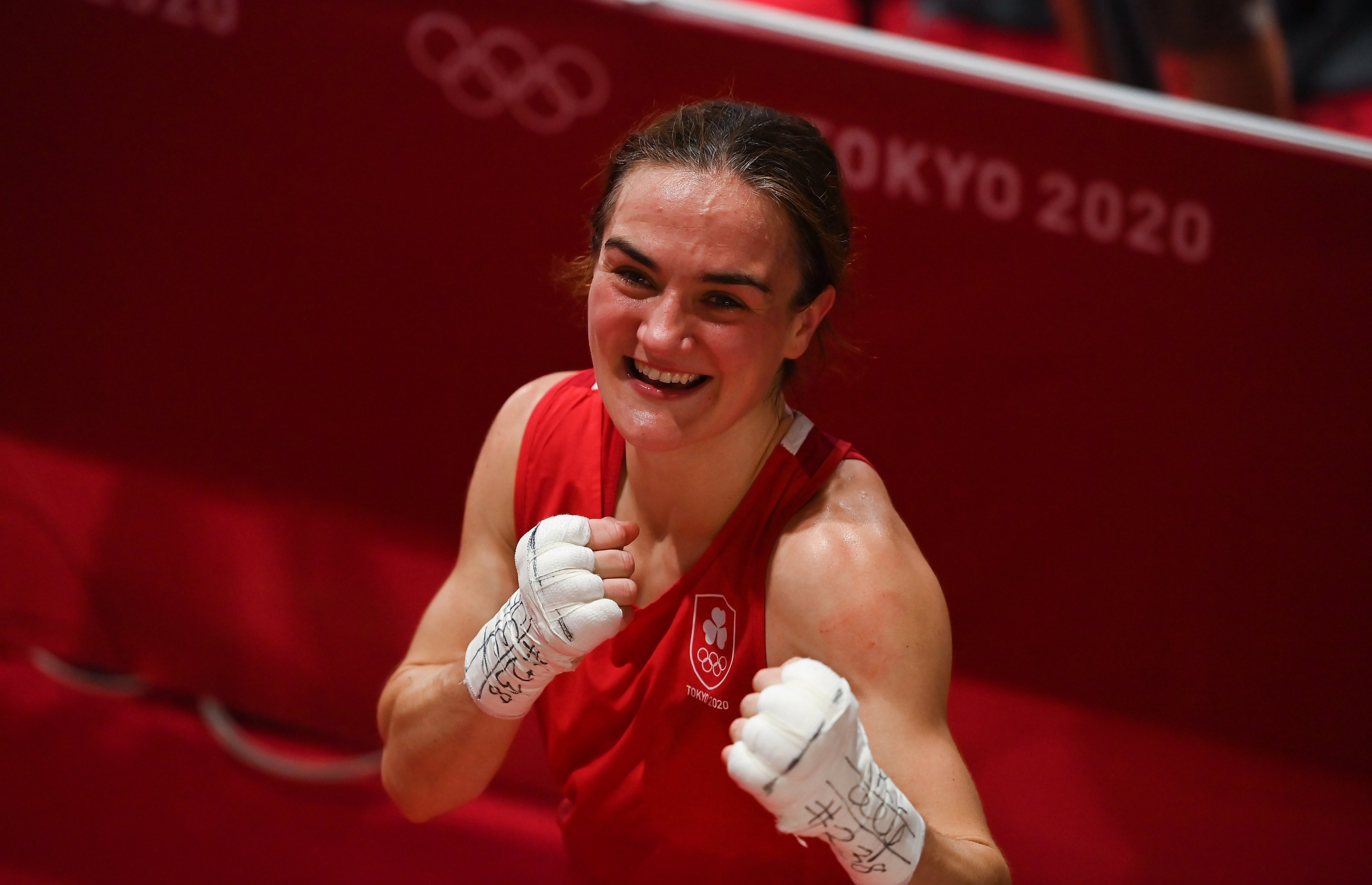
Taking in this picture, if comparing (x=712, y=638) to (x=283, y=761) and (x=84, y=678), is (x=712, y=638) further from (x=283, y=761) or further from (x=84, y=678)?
(x=84, y=678)

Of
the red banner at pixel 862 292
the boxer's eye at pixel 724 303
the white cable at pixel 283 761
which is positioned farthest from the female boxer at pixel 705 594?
the white cable at pixel 283 761

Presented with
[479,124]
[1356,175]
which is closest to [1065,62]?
[1356,175]

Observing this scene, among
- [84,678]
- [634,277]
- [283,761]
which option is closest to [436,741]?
[634,277]

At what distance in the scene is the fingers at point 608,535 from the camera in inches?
54.8

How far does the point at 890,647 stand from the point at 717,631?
190 mm

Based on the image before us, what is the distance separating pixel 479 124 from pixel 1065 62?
8.48ft

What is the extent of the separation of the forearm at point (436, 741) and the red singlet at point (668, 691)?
89 millimetres

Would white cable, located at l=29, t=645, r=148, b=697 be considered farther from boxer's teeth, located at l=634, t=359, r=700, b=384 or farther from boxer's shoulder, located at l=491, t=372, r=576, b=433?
boxer's teeth, located at l=634, t=359, r=700, b=384

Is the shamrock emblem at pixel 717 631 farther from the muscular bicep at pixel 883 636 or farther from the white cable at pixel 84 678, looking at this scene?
the white cable at pixel 84 678

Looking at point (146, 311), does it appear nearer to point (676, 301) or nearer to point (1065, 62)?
point (676, 301)

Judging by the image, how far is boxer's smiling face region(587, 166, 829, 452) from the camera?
1.32 metres

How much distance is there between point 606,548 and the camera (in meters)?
1.40

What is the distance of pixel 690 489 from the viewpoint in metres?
1.50

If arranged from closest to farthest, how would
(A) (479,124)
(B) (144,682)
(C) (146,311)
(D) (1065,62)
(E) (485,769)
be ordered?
(E) (485,769), (A) (479,124), (C) (146,311), (B) (144,682), (D) (1065,62)
